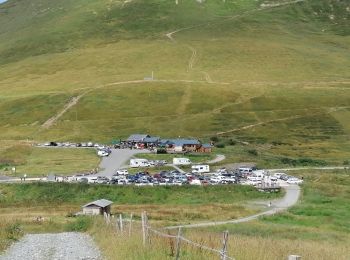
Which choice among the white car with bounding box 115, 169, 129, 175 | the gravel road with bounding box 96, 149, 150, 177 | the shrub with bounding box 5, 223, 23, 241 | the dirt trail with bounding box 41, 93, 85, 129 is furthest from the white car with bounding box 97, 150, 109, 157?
the shrub with bounding box 5, 223, 23, 241

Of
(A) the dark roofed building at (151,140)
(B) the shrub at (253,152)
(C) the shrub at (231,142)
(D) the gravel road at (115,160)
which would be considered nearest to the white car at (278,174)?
(B) the shrub at (253,152)

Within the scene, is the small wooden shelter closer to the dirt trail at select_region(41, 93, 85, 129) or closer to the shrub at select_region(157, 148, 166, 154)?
the shrub at select_region(157, 148, 166, 154)

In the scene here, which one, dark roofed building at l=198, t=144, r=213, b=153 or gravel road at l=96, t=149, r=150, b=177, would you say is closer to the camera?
gravel road at l=96, t=149, r=150, b=177

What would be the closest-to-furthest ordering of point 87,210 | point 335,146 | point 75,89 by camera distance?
point 87,210
point 335,146
point 75,89

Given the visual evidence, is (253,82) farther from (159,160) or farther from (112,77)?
(159,160)

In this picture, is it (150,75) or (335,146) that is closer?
(335,146)

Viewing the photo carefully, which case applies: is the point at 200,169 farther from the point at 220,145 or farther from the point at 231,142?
the point at 231,142

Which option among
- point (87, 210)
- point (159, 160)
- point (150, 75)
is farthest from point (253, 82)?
point (87, 210)
